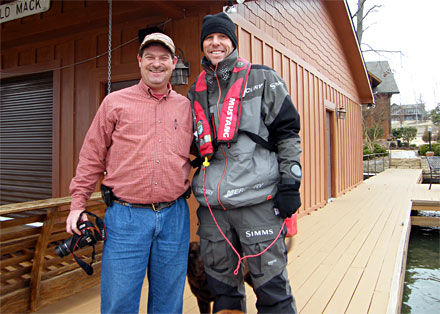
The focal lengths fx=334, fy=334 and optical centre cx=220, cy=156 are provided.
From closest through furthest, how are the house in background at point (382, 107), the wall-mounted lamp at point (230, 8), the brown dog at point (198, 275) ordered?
the brown dog at point (198, 275) → the wall-mounted lamp at point (230, 8) → the house in background at point (382, 107)

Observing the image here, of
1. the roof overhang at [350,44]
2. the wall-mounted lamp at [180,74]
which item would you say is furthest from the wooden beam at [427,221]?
the wall-mounted lamp at [180,74]

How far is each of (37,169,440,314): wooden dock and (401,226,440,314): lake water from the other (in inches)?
23.2

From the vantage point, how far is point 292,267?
11.8 feet

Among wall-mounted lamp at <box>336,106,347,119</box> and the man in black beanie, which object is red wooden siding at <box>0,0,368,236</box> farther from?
wall-mounted lamp at <box>336,106,347,119</box>

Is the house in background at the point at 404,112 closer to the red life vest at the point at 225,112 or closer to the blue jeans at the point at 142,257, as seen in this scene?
the red life vest at the point at 225,112

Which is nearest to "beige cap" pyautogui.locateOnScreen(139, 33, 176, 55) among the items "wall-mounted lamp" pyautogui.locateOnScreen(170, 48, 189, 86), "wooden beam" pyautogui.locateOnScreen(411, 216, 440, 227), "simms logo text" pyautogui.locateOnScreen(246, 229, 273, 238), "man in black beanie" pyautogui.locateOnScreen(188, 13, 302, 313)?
"man in black beanie" pyautogui.locateOnScreen(188, 13, 302, 313)

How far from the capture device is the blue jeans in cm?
168

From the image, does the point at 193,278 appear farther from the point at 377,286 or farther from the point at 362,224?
the point at 362,224

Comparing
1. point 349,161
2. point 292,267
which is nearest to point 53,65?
point 292,267

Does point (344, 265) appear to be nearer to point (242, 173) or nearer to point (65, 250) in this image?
point (242, 173)

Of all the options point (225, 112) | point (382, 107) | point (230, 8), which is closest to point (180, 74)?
point (230, 8)

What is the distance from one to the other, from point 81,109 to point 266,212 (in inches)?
139

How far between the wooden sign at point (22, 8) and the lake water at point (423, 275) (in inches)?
202

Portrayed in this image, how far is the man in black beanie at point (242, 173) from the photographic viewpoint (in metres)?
1.69
